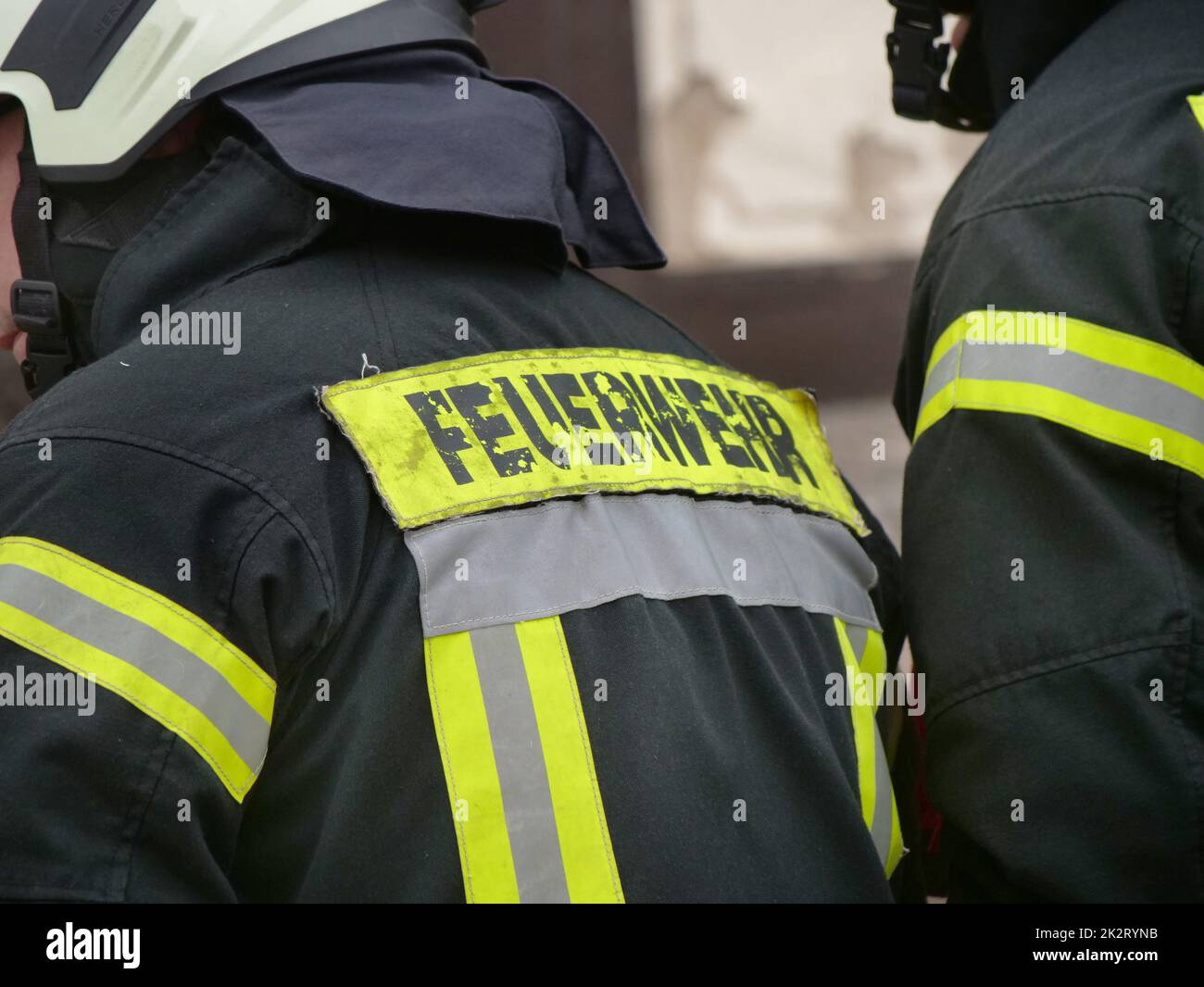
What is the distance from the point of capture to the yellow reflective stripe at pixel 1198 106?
5.38ft

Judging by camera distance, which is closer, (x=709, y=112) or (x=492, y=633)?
(x=492, y=633)

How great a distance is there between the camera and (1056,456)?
1.64 metres

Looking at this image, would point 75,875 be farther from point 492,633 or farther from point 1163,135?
point 1163,135

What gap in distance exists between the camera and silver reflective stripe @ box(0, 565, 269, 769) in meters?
1.25

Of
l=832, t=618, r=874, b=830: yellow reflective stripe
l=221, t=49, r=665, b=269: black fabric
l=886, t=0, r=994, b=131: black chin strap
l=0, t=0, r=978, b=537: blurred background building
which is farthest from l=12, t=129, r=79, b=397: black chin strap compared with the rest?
l=0, t=0, r=978, b=537: blurred background building

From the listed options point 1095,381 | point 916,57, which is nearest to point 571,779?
point 1095,381

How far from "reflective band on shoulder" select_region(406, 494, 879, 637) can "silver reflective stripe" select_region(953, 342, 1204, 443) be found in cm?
29

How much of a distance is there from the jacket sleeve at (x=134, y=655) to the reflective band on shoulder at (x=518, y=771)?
14 centimetres
